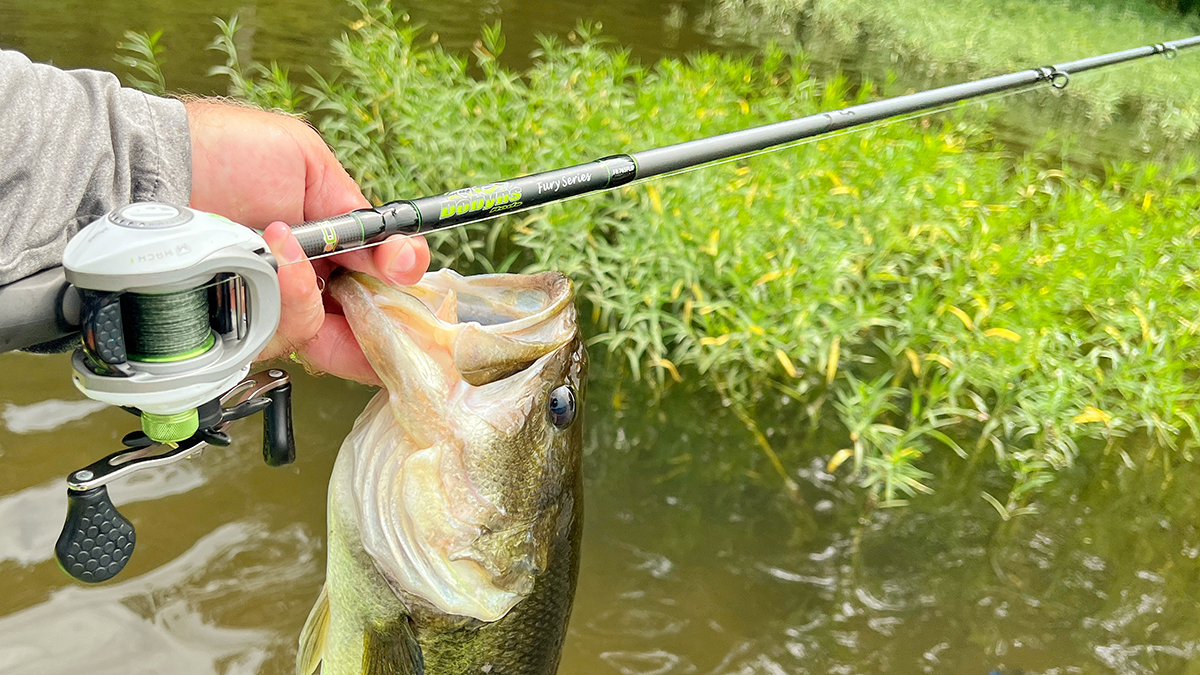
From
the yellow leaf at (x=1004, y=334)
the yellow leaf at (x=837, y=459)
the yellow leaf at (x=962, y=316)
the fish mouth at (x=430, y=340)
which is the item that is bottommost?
the yellow leaf at (x=837, y=459)

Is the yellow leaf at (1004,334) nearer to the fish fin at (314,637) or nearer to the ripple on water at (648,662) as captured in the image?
the ripple on water at (648,662)

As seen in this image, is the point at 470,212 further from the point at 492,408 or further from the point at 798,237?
the point at 798,237

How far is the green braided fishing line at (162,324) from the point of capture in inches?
37.2

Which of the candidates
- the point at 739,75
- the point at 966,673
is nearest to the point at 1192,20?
the point at 739,75

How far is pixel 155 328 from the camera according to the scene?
953 millimetres

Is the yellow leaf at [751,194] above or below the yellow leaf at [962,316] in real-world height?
above

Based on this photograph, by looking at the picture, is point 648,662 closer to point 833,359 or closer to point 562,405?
point 833,359

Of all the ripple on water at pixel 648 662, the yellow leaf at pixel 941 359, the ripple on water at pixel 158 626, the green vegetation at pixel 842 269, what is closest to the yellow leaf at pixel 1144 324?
the green vegetation at pixel 842 269

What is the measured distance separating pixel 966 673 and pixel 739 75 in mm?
3208

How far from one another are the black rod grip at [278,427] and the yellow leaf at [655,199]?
2.05 m

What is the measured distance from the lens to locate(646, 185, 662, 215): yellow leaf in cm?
325

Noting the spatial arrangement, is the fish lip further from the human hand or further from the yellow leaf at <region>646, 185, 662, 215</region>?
the yellow leaf at <region>646, 185, 662, 215</region>

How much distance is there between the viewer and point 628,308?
2.96 meters

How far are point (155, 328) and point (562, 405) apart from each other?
2.18 ft
